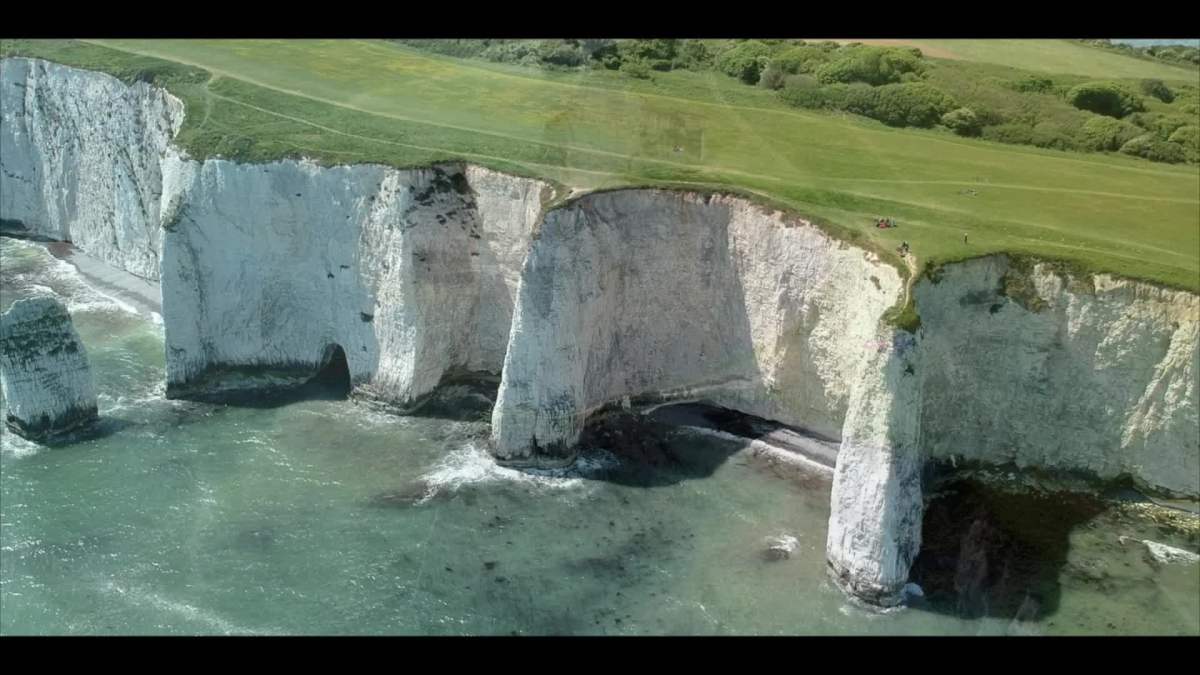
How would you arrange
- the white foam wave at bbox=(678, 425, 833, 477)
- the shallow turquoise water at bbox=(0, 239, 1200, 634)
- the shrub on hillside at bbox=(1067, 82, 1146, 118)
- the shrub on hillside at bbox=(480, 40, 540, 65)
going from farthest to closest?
1. the shrub on hillside at bbox=(480, 40, 540, 65)
2. the shrub on hillside at bbox=(1067, 82, 1146, 118)
3. the white foam wave at bbox=(678, 425, 833, 477)
4. the shallow turquoise water at bbox=(0, 239, 1200, 634)

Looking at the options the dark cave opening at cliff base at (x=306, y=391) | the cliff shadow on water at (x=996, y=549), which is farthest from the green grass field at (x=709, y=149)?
the dark cave opening at cliff base at (x=306, y=391)

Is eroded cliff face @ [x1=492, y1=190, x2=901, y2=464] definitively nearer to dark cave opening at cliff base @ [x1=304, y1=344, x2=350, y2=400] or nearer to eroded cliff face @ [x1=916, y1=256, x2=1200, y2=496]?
eroded cliff face @ [x1=916, y1=256, x2=1200, y2=496]

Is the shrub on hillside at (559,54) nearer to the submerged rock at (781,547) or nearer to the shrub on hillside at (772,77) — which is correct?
the shrub on hillside at (772,77)

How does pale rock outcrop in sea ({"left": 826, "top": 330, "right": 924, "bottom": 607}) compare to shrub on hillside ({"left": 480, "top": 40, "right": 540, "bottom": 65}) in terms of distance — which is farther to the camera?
shrub on hillside ({"left": 480, "top": 40, "right": 540, "bottom": 65})

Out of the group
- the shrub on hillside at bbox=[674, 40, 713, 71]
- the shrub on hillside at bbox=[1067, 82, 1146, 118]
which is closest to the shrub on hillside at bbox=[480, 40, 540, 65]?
the shrub on hillside at bbox=[674, 40, 713, 71]

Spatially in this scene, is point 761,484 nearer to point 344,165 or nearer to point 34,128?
point 344,165

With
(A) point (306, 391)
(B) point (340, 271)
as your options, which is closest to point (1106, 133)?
(B) point (340, 271)
